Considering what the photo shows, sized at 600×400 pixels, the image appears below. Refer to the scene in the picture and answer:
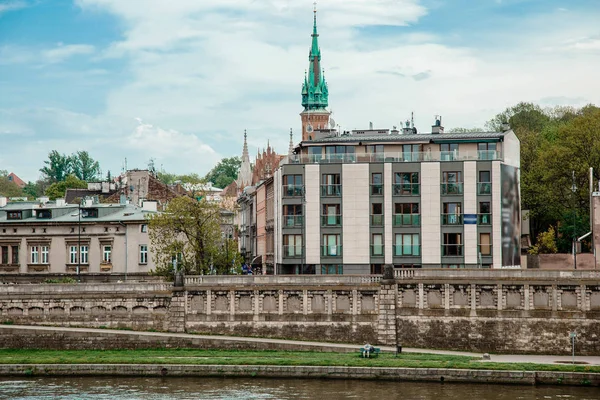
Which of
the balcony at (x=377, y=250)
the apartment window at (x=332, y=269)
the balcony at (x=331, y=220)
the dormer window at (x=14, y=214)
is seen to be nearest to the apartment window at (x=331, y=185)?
the balcony at (x=331, y=220)

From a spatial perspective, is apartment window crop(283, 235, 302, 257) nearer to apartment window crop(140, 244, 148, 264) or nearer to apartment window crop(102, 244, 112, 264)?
apartment window crop(140, 244, 148, 264)

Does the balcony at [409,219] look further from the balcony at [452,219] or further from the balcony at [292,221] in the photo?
the balcony at [292,221]

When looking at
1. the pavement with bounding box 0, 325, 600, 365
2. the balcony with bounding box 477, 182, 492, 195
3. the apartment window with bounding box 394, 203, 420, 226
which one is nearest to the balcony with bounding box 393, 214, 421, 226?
the apartment window with bounding box 394, 203, 420, 226

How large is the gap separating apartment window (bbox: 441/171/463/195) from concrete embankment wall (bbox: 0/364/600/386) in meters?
27.6

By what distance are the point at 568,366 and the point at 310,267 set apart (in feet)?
102

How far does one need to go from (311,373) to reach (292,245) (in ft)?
88.6

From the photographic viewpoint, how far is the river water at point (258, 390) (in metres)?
65.9

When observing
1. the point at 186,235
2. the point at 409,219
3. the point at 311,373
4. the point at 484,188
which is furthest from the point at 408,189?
the point at 311,373

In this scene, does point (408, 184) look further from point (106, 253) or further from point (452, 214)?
point (106, 253)

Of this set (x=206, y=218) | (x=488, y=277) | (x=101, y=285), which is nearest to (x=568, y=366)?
(x=488, y=277)

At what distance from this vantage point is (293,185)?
320 feet

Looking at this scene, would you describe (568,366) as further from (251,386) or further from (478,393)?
(251,386)

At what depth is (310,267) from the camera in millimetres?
97125

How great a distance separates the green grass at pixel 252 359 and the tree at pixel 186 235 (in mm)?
21238
